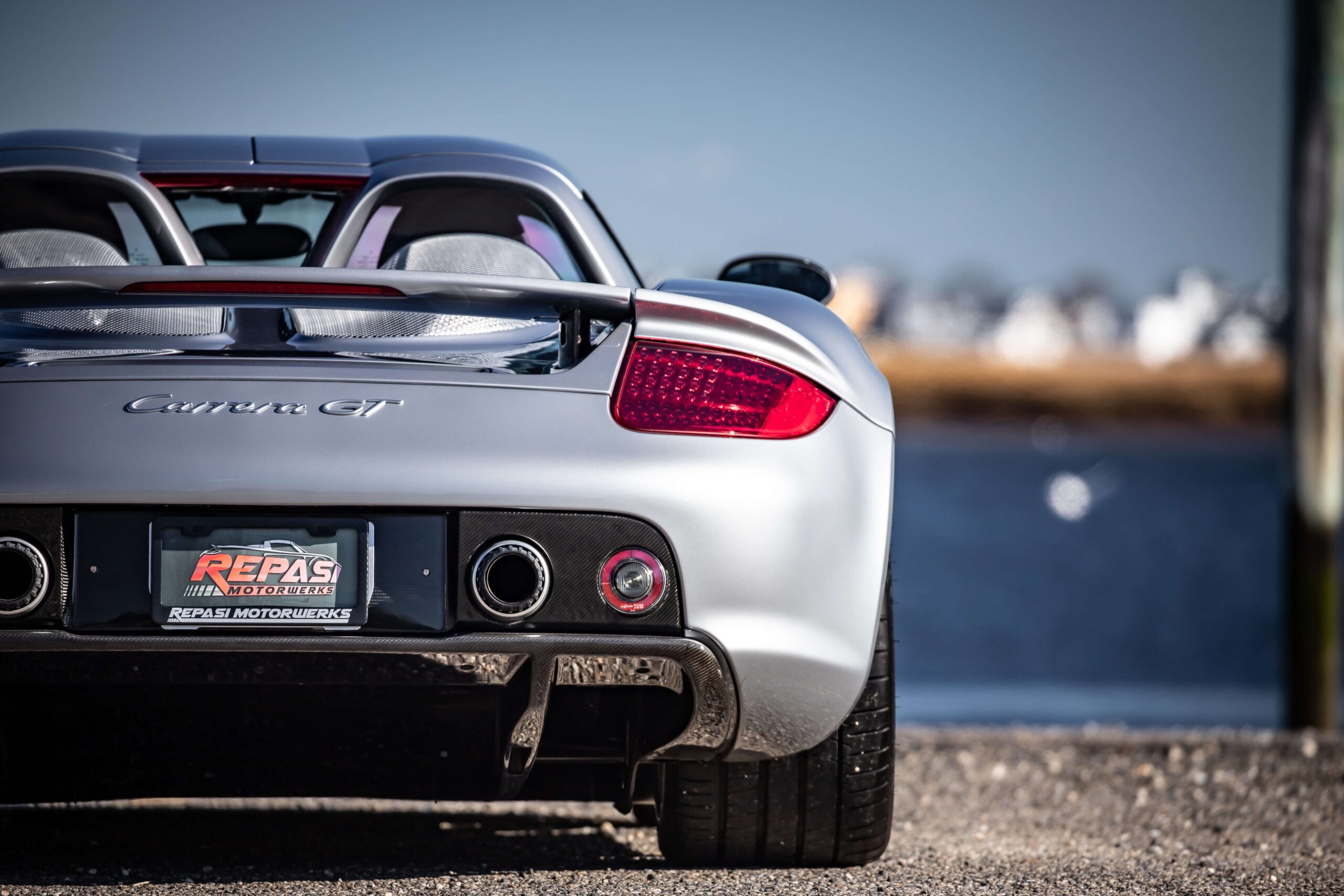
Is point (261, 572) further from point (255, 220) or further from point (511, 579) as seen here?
point (255, 220)

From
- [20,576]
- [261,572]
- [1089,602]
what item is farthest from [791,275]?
[1089,602]

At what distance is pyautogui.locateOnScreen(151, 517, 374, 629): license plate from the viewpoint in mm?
2090

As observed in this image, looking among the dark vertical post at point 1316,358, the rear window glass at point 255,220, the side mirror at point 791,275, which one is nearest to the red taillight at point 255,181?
the rear window glass at point 255,220

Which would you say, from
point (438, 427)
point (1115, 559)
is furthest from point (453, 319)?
point (1115, 559)

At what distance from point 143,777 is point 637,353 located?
1.12 m

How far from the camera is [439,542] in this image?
6.95 ft

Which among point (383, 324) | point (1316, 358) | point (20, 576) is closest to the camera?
point (20, 576)

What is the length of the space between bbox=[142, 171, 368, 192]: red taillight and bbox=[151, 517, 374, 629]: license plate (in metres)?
1.35

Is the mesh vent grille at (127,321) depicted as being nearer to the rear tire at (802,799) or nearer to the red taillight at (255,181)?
the red taillight at (255,181)

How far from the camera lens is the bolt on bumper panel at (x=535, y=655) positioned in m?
2.08

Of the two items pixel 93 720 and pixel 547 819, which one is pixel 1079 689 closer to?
pixel 547 819

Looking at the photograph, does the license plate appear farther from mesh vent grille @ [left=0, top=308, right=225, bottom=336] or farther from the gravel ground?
the gravel ground

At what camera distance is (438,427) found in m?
2.12

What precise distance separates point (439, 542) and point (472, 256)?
1148 millimetres
